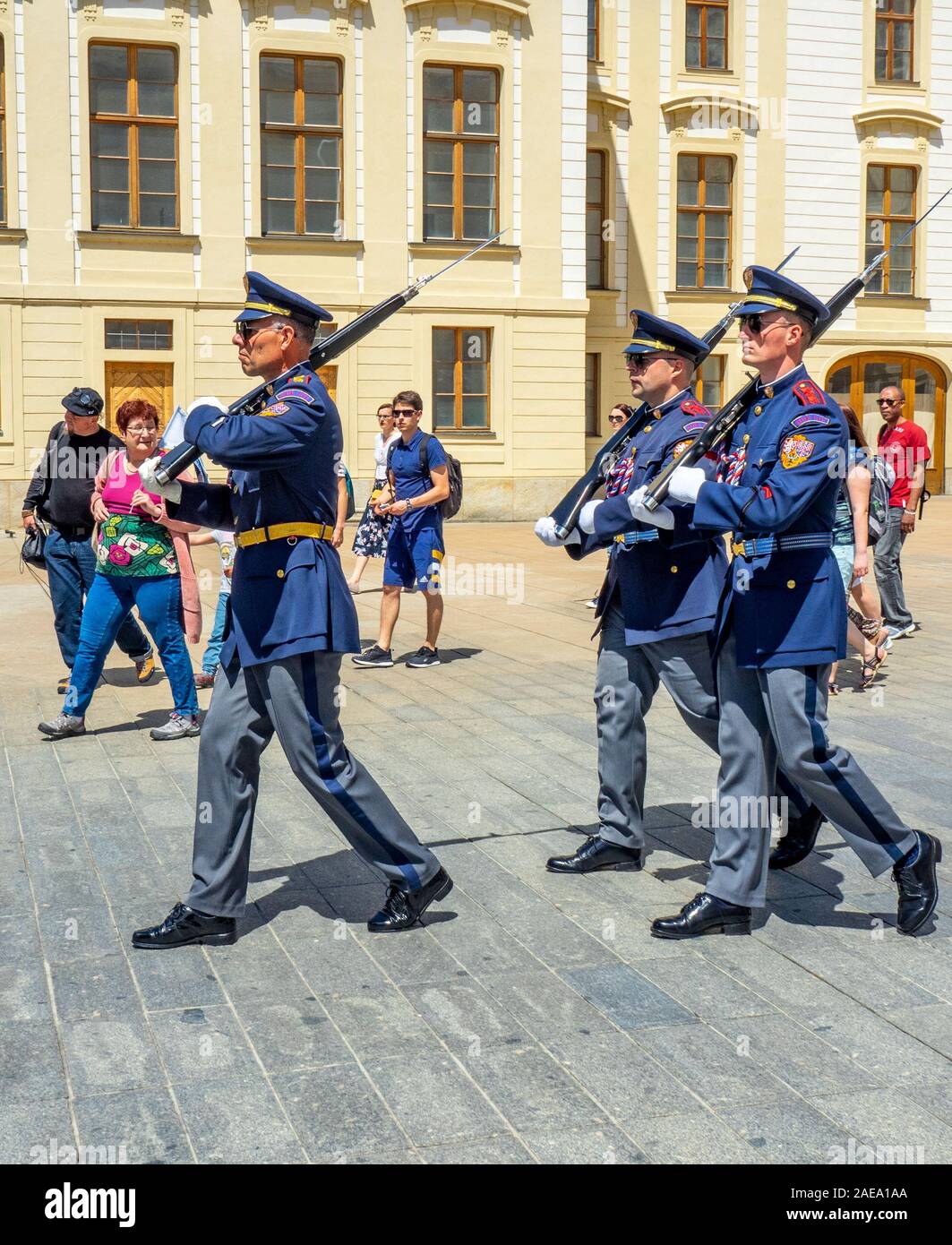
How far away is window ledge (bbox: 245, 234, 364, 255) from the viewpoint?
874 inches

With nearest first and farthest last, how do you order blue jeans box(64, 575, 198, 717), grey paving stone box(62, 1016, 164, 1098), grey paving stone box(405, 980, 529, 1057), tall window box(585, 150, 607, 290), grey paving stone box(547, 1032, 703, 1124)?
grey paving stone box(547, 1032, 703, 1124) < grey paving stone box(62, 1016, 164, 1098) < grey paving stone box(405, 980, 529, 1057) < blue jeans box(64, 575, 198, 717) < tall window box(585, 150, 607, 290)

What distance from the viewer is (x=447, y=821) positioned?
5.90 meters

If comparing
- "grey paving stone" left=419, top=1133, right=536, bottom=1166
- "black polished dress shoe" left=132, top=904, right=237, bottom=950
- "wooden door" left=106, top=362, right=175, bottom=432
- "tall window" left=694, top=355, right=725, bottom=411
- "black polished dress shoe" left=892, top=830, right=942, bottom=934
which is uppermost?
"tall window" left=694, top=355, right=725, bottom=411

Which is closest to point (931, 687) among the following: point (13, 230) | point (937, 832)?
point (937, 832)

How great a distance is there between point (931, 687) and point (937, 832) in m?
3.45

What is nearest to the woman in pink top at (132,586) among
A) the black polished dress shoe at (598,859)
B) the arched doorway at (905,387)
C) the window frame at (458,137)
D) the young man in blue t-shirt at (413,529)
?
the young man in blue t-shirt at (413,529)

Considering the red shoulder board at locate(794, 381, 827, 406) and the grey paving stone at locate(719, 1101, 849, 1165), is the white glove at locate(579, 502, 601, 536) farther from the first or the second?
the grey paving stone at locate(719, 1101, 849, 1165)

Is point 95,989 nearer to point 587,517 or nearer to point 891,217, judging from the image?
point 587,517

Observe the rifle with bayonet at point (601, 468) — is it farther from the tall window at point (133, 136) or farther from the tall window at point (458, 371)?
the tall window at point (458, 371)

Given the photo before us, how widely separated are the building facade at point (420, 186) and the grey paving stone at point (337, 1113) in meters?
18.9

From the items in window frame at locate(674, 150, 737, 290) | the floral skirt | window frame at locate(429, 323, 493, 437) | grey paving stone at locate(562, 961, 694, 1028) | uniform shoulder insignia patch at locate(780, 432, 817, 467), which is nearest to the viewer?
grey paving stone at locate(562, 961, 694, 1028)

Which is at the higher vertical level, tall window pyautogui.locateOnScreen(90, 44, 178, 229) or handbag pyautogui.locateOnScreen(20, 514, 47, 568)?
tall window pyautogui.locateOnScreen(90, 44, 178, 229)

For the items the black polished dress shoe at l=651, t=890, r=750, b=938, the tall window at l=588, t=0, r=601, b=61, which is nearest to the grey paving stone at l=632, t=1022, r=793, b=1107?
the black polished dress shoe at l=651, t=890, r=750, b=938

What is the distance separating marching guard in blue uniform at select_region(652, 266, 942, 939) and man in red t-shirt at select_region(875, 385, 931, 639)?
6.55 metres
